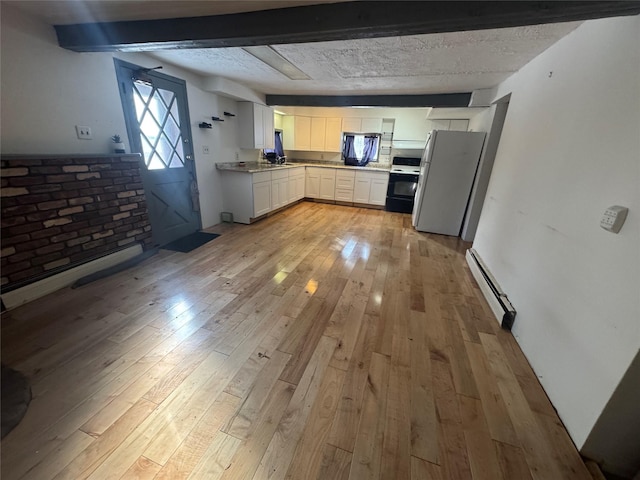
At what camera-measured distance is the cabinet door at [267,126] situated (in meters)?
4.74

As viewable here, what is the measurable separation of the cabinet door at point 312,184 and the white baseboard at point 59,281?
401 centimetres

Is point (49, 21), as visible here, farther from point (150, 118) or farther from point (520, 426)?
point (520, 426)

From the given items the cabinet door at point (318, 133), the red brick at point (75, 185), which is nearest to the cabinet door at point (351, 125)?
the cabinet door at point (318, 133)

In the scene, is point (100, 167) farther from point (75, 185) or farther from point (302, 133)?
point (302, 133)

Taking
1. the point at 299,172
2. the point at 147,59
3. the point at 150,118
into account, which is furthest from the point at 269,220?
the point at 147,59

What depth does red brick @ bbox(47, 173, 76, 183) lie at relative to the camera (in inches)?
80.9

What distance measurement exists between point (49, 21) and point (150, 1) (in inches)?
44.5

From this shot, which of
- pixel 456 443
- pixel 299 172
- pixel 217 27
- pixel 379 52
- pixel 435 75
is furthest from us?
pixel 299 172

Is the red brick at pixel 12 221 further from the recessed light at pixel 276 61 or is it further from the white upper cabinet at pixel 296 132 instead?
the white upper cabinet at pixel 296 132

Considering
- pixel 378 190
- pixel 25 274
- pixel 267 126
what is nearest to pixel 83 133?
pixel 25 274

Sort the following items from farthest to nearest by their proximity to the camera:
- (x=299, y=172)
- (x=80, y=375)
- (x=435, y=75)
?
(x=299, y=172) → (x=435, y=75) → (x=80, y=375)

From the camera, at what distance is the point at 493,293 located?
228cm

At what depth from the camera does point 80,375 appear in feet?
4.76

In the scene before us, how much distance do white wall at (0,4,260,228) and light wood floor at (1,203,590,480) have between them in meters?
1.30
